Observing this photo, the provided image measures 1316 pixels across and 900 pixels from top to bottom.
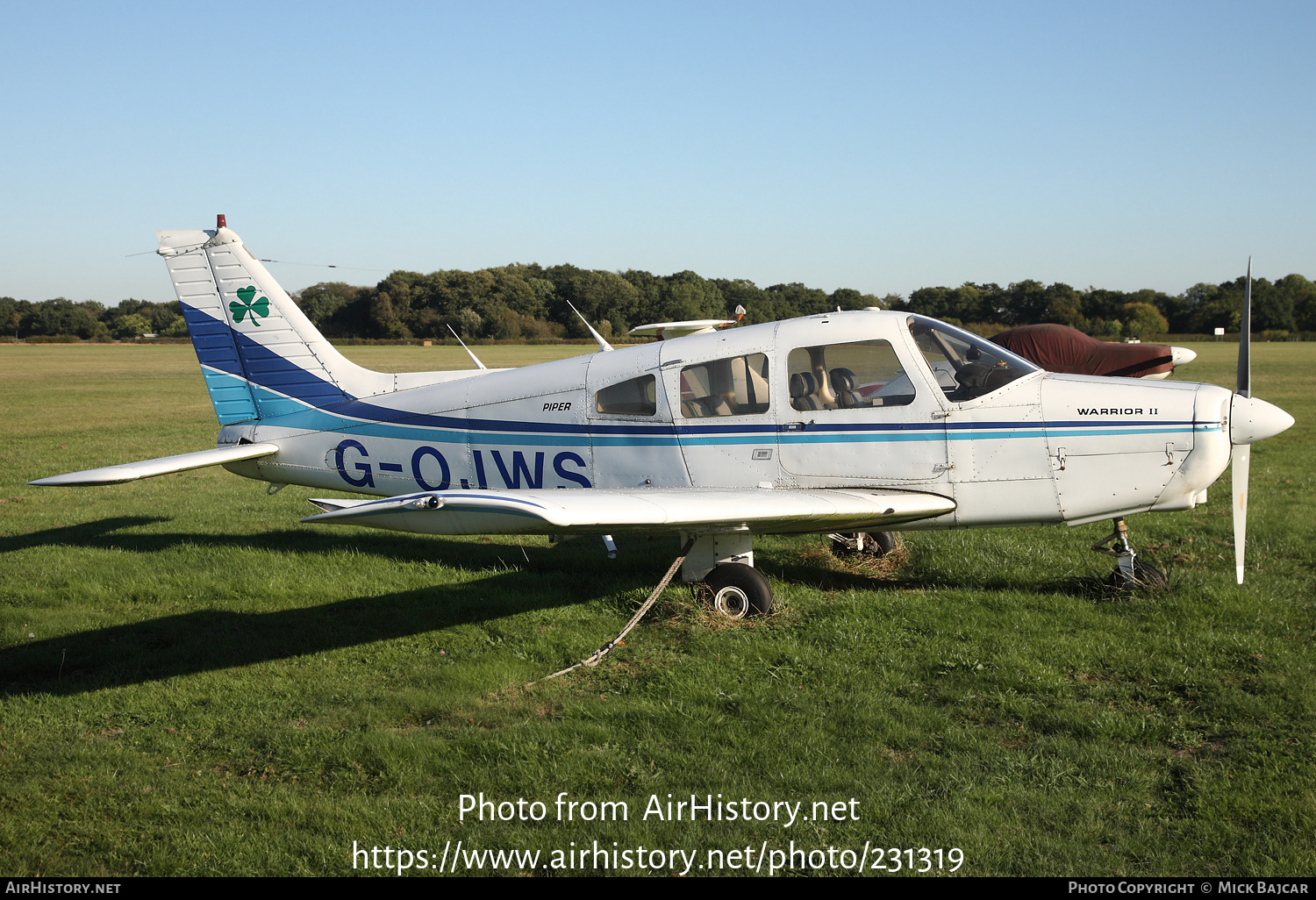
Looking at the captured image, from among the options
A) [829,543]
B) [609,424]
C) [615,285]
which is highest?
[615,285]

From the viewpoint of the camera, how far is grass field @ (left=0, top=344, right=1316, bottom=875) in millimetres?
3863

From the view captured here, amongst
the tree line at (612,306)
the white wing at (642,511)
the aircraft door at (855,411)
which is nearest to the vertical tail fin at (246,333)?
the white wing at (642,511)

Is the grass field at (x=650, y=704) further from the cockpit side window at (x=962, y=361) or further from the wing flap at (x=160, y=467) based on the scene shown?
the cockpit side window at (x=962, y=361)

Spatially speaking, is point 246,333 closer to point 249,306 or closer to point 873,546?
point 249,306

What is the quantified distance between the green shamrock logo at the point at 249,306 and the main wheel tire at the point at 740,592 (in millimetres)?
5782

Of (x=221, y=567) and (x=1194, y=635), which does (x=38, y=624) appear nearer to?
(x=221, y=567)

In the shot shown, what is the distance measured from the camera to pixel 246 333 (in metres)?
9.16

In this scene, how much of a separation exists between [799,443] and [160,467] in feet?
18.9

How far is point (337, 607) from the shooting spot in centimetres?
748

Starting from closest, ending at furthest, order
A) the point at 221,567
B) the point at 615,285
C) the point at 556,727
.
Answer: the point at 556,727 → the point at 221,567 → the point at 615,285

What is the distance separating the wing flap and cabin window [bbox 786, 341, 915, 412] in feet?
18.0

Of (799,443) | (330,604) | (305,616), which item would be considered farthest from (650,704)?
(330,604)
